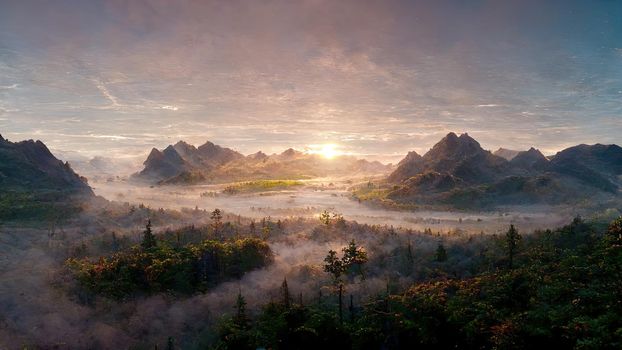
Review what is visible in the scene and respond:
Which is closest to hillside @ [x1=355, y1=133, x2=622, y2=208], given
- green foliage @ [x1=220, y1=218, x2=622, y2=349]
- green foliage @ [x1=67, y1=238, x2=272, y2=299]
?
green foliage @ [x1=67, y1=238, x2=272, y2=299]

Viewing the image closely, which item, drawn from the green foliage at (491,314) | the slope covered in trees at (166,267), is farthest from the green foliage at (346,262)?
the slope covered in trees at (166,267)

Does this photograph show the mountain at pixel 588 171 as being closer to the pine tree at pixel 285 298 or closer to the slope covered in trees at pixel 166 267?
the slope covered in trees at pixel 166 267

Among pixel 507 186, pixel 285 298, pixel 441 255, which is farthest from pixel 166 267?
pixel 507 186

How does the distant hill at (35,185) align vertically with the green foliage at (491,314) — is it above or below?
above

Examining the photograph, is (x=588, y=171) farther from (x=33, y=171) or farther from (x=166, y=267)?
(x=33, y=171)

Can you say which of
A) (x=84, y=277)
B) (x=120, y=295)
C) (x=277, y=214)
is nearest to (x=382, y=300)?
(x=120, y=295)
